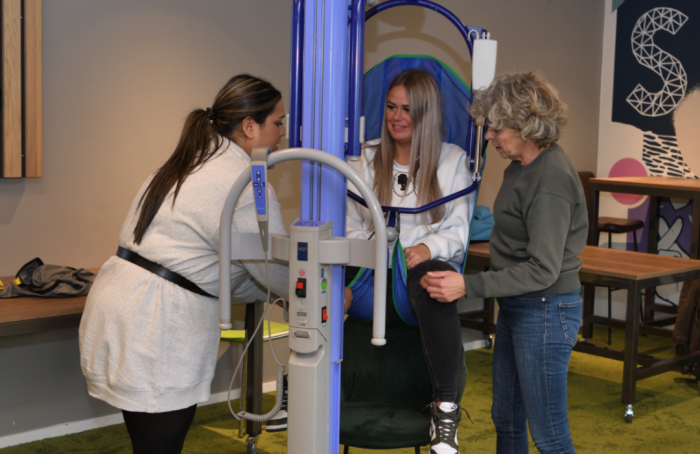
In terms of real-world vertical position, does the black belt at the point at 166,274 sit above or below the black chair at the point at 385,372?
above

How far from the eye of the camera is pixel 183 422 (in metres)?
1.77

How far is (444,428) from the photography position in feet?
6.48

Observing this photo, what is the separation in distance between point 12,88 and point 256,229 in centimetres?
169

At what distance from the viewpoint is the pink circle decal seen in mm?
5281

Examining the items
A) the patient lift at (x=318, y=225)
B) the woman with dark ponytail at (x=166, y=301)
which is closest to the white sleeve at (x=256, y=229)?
the woman with dark ponytail at (x=166, y=301)

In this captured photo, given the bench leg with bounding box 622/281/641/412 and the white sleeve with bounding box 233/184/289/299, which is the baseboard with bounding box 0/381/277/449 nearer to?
the white sleeve with bounding box 233/184/289/299

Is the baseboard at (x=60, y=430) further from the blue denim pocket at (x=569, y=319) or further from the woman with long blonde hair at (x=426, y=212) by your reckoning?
the blue denim pocket at (x=569, y=319)

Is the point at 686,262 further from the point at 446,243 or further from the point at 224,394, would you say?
the point at 224,394

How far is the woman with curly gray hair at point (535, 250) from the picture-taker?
180 cm

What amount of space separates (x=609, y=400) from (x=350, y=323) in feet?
6.25

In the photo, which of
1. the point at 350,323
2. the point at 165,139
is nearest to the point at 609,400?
the point at 350,323

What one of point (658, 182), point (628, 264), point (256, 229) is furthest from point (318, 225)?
point (658, 182)

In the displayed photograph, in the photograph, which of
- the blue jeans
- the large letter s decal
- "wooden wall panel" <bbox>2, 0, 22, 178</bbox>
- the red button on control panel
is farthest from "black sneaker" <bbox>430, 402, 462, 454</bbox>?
the large letter s decal

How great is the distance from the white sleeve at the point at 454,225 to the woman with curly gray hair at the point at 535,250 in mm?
202
